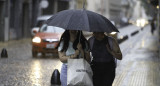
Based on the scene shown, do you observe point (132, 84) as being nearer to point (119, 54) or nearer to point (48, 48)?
point (119, 54)

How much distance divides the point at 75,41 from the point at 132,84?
5825mm

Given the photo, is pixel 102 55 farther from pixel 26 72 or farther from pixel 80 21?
pixel 26 72

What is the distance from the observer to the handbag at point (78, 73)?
18.4 feet

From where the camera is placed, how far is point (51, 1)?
51.8 metres

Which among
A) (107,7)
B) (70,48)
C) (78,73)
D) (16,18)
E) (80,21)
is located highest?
(80,21)

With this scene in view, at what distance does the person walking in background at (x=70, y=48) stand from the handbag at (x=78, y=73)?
0.67 ft

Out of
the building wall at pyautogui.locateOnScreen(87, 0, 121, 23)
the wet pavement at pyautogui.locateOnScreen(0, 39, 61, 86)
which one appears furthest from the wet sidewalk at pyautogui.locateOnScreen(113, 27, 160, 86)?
the building wall at pyautogui.locateOnScreen(87, 0, 121, 23)

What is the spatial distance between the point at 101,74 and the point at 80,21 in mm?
860

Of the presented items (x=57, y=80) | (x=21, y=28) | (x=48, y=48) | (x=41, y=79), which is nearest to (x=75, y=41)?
(x=57, y=80)

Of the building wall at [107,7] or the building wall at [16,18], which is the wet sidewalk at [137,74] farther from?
the building wall at [107,7]

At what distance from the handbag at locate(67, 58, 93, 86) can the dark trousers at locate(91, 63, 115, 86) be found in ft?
1.86

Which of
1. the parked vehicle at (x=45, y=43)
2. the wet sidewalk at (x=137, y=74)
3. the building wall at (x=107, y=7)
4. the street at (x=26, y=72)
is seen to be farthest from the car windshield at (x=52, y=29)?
the building wall at (x=107, y=7)

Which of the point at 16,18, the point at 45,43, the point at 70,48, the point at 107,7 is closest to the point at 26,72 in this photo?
the point at 45,43

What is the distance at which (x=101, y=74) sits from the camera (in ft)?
20.8
